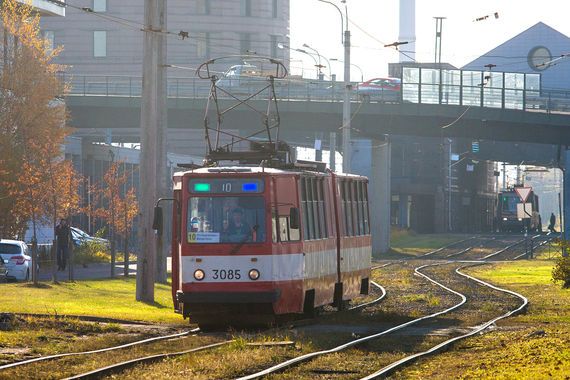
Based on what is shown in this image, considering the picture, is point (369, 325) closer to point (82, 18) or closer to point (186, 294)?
point (186, 294)

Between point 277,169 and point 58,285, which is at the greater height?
point 277,169

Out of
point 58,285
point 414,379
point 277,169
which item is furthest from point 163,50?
point 414,379

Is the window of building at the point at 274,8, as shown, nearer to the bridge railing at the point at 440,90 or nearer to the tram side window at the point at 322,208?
the bridge railing at the point at 440,90

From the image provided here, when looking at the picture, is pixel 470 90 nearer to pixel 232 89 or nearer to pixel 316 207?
pixel 232 89

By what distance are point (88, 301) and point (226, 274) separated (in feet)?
26.7

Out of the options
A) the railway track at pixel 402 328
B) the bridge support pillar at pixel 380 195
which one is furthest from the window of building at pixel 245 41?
the railway track at pixel 402 328

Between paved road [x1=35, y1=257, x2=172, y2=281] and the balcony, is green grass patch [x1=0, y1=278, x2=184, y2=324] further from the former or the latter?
the balcony

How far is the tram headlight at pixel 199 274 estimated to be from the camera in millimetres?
22969

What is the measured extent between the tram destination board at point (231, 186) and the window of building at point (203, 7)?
96922 millimetres

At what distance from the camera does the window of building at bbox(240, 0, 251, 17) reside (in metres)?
122

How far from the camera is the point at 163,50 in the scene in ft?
116

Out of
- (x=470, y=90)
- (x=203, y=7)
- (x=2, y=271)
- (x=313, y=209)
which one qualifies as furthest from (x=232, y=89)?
(x=203, y=7)

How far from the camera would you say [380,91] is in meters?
71.8

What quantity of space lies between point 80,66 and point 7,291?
90790mm
